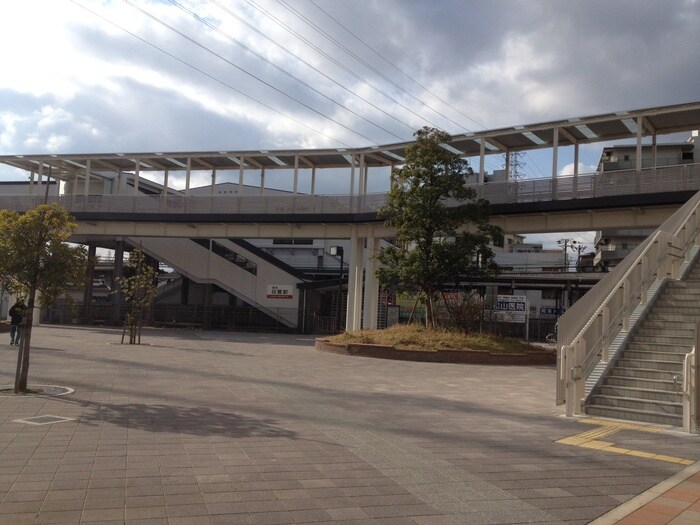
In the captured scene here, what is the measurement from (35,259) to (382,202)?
72.5 feet

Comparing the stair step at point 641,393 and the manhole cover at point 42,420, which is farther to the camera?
the stair step at point 641,393

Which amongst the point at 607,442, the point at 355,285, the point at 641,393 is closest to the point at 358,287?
the point at 355,285

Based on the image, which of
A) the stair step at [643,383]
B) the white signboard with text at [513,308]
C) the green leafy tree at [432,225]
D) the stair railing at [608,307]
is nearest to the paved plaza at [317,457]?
the stair railing at [608,307]

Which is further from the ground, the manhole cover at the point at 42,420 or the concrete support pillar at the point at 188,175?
the concrete support pillar at the point at 188,175

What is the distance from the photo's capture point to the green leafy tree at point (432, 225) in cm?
2364

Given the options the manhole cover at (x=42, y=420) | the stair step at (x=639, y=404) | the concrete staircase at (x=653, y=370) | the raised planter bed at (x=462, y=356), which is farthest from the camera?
the raised planter bed at (x=462, y=356)

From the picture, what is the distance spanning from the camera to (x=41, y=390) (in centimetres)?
1138

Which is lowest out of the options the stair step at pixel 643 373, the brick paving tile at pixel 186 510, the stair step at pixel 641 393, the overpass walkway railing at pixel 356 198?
the brick paving tile at pixel 186 510

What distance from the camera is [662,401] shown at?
1032cm

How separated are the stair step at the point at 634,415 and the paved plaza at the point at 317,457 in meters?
0.44

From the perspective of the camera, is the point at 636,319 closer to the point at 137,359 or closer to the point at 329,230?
the point at 137,359

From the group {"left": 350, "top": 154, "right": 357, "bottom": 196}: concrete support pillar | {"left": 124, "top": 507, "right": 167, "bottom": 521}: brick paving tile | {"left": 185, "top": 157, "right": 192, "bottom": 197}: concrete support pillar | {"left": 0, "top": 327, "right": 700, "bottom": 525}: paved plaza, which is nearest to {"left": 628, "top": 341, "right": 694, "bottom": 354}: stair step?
{"left": 0, "top": 327, "right": 700, "bottom": 525}: paved plaza

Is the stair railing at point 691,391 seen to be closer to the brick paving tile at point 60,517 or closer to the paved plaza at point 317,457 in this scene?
the paved plaza at point 317,457

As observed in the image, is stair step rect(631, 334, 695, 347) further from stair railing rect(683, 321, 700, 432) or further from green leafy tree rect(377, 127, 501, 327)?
green leafy tree rect(377, 127, 501, 327)
